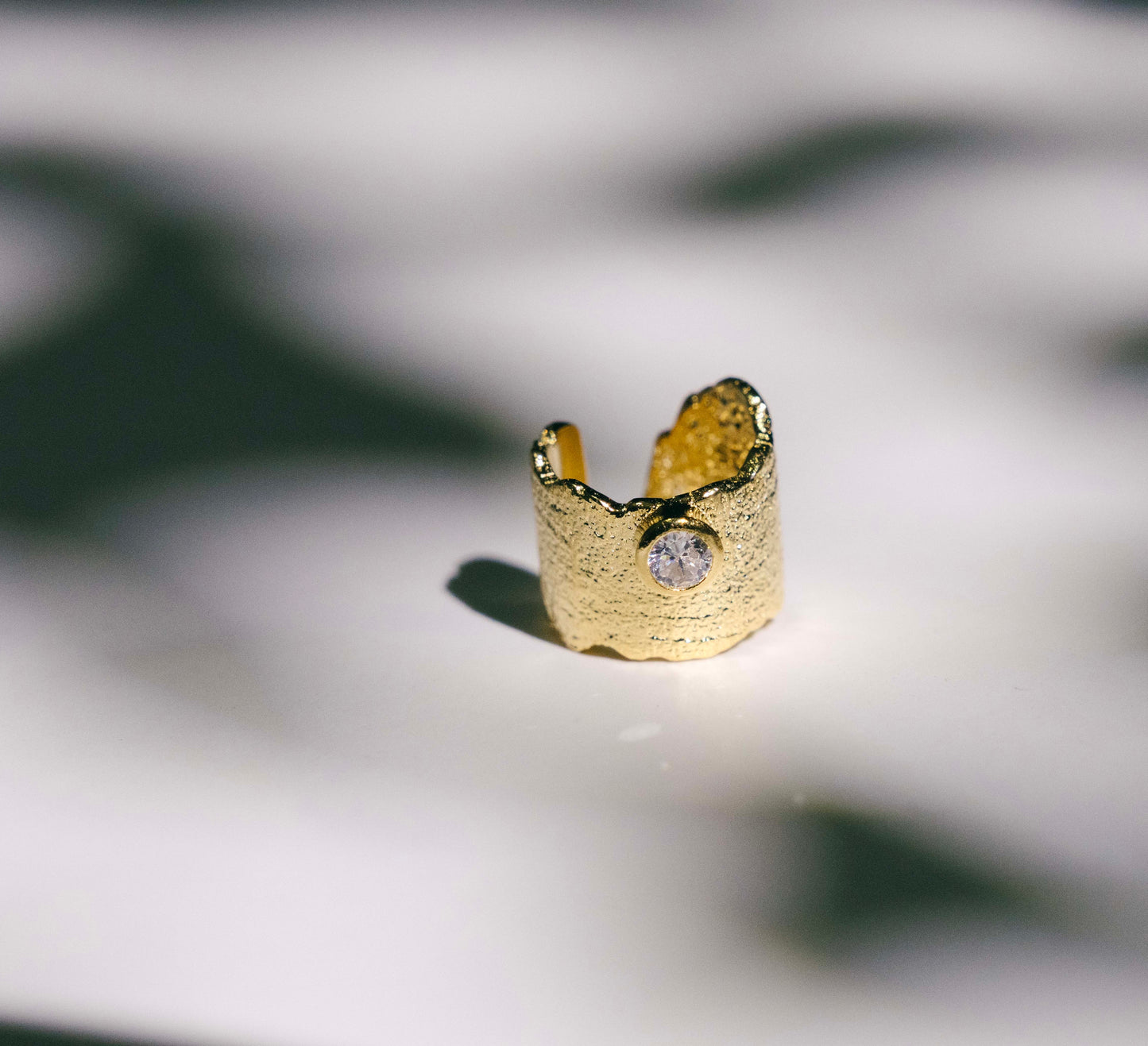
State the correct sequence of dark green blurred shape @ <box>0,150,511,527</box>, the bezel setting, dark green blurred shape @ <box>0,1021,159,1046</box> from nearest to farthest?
dark green blurred shape @ <box>0,1021,159,1046</box> < the bezel setting < dark green blurred shape @ <box>0,150,511,527</box>

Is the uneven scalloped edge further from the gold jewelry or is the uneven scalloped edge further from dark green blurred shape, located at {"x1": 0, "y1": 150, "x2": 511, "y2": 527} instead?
dark green blurred shape, located at {"x1": 0, "y1": 150, "x2": 511, "y2": 527}

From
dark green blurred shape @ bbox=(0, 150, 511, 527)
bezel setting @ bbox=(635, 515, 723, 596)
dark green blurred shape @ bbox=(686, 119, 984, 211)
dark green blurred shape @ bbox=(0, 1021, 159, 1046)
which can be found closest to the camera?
dark green blurred shape @ bbox=(0, 1021, 159, 1046)

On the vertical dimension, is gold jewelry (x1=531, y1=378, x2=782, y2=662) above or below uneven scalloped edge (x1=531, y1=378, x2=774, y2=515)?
below

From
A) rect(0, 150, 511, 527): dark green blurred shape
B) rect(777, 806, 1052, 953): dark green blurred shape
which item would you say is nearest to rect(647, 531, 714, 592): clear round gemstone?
rect(777, 806, 1052, 953): dark green blurred shape

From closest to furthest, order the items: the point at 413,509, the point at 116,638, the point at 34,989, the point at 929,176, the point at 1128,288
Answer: the point at 34,989 < the point at 116,638 < the point at 413,509 < the point at 1128,288 < the point at 929,176

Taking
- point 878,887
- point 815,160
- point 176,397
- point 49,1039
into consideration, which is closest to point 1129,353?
point 815,160

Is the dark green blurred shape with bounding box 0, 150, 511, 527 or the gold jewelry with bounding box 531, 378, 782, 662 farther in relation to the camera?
the dark green blurred shape with bounding box 0, 150, 511, 527

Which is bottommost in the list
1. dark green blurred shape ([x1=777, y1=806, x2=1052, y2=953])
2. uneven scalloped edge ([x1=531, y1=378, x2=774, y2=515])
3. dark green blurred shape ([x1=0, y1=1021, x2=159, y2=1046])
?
dark green blurred shape ([x1=0, y1=1021, x2=159, y2=1046])

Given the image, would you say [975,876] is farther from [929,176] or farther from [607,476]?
[929,176]

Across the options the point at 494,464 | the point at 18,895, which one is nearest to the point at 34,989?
the point at 18,895

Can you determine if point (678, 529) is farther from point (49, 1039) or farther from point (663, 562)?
point (49, 1039)
